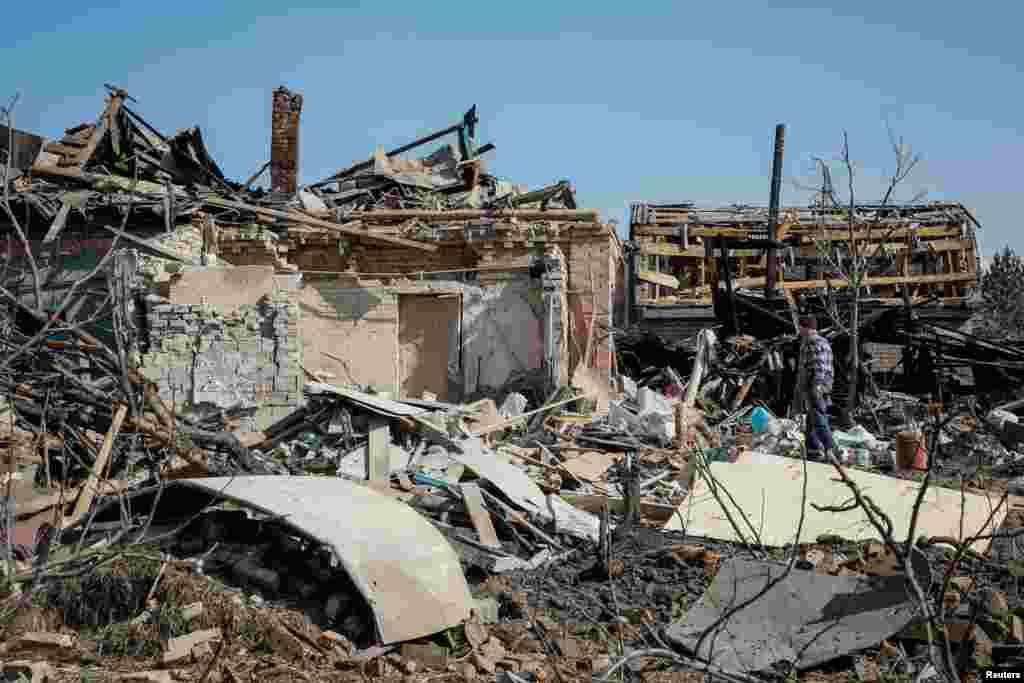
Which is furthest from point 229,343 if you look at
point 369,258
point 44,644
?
point 44,644

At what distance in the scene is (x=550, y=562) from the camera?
6691 mm

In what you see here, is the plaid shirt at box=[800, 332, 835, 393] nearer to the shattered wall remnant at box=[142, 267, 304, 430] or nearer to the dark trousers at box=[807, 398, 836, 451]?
the dark trousers at box=[807, 398, 836, 451]

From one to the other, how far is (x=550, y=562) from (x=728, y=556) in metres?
1.25

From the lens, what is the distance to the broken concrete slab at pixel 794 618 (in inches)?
190

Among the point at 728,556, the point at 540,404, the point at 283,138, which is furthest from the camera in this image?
the point at 283,138

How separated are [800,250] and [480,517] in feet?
48.0

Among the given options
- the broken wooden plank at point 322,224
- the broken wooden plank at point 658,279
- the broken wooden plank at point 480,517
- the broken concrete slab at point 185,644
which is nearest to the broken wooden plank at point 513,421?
the broken wooden plank at point 480,517

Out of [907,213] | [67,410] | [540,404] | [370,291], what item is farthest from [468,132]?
[67,410]

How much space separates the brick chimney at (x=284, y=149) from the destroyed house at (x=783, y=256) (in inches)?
286

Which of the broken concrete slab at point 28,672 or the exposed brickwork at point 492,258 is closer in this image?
the broken concrete slab at point 28,672

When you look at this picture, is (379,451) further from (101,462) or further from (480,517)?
(101,462)

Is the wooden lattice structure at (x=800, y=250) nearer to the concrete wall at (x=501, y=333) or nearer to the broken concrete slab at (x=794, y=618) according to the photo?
the concrete wall at (x=501, y=333)

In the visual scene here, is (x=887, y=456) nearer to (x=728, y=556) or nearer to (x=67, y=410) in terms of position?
(x=728, y=556)

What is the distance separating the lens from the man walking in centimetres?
925
